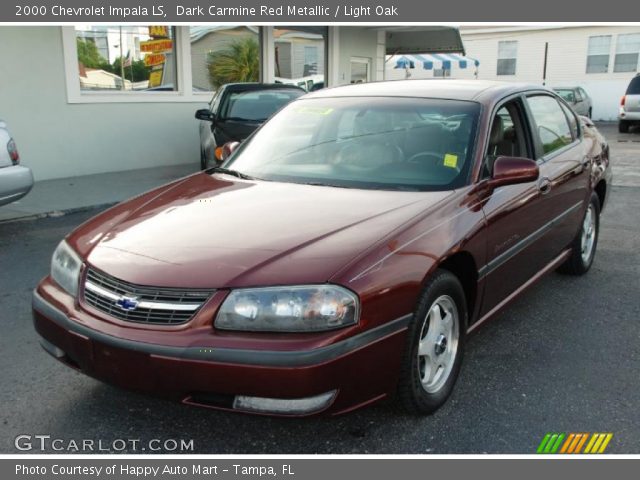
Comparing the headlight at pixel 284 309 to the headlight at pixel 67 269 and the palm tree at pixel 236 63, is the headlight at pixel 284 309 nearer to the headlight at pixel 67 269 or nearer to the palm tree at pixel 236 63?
the headlight at pixel 67 269

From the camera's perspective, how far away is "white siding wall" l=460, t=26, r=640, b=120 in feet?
95.0

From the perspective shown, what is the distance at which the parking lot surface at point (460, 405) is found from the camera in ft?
9.56

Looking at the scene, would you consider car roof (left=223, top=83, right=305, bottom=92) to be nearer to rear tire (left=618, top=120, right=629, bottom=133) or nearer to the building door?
the building door

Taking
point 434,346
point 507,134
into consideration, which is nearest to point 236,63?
point 507,134

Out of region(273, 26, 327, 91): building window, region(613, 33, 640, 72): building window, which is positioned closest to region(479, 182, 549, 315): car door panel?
region(273, 26, 327, 91): building window

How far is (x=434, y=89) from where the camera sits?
4129 mm

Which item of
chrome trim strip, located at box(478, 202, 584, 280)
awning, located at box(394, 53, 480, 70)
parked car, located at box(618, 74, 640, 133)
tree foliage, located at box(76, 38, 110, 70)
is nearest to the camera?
chrome trim strip, located at box(478, 202, 584, 280)

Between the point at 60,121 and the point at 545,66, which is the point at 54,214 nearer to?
the point at 60,121

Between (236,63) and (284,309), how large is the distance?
12.1m

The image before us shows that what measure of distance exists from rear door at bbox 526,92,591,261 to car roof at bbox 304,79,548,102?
0.96 feet

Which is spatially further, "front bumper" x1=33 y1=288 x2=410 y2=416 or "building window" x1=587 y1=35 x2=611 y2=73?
"building window" x1=587 y1=35 x2=611 y2=73

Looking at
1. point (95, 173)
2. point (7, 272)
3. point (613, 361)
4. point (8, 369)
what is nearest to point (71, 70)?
point (95, 173)

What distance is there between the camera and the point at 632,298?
16.2 ft

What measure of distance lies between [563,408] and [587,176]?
2403mm
